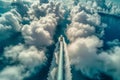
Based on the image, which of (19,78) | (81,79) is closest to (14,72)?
(19,78)

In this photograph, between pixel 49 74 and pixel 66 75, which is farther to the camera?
pixel 49 74

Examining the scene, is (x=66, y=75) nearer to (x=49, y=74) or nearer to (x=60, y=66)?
(x=60, y=66)

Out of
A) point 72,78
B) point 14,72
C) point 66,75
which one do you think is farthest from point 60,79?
point 14,72

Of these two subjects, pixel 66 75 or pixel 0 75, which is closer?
pixel 66 75

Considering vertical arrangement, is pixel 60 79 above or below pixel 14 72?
below

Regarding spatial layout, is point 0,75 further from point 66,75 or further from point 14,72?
point 66,75

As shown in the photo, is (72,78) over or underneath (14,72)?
underneath

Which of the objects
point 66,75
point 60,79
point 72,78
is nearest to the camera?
point 60,79

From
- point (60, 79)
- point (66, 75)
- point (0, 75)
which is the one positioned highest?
point (0, 75)

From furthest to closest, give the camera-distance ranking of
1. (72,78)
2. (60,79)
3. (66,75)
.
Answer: (72,78)
(66,75)
(60,79)
